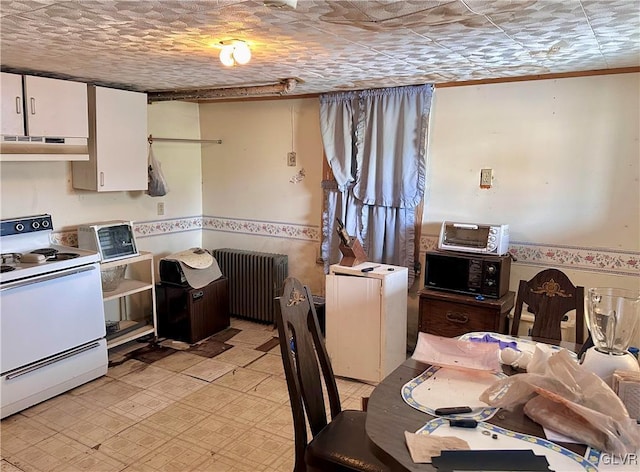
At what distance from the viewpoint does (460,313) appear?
3.34m

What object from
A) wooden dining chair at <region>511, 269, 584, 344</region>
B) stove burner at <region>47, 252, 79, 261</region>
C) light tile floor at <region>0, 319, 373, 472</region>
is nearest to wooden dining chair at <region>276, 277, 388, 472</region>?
light tile floor at <region>0, 319, 373, 472</region>

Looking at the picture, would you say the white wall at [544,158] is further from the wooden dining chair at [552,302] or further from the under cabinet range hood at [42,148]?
the under cabinet range hood at [42,148]

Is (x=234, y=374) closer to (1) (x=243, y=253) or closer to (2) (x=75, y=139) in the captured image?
(1) (x=243, y=253)

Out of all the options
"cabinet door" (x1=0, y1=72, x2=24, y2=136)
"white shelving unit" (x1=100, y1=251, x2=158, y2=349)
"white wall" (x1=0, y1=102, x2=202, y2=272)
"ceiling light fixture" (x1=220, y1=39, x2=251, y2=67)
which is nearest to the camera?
"ceiling light fixture" (x1=220, y1=39, x2=251, y2=67)

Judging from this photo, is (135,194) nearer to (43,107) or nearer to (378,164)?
(43,107)

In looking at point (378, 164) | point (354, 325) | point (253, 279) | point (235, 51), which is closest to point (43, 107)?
point (235, 51)

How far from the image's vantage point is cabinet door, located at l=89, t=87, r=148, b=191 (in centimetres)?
377

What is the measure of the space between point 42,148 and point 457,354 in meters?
3.01

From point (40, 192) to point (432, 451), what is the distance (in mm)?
3511

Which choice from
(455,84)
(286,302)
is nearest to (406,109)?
(455,84)

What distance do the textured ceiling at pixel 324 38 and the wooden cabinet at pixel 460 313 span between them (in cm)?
149

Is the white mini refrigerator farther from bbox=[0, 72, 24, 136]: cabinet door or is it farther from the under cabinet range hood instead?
bbox=[0, 72, 24, 136]: cabinet door

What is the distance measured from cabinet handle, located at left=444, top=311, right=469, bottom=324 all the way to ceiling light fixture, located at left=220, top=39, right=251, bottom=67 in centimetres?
210

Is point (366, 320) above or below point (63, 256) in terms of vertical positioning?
below
